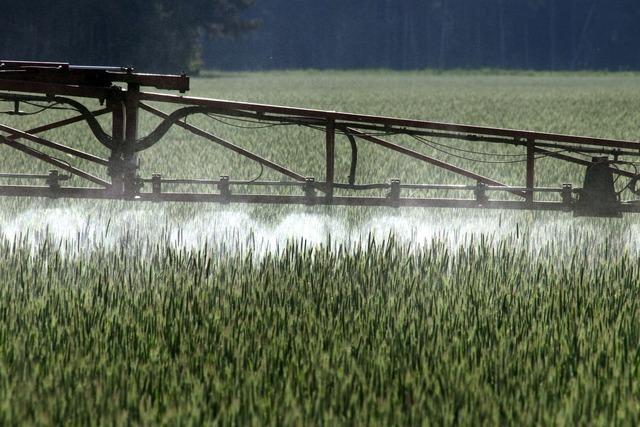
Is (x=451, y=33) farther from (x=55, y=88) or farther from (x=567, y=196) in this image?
(x=55, y=88)

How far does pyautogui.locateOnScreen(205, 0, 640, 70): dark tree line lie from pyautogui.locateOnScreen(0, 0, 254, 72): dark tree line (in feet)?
292

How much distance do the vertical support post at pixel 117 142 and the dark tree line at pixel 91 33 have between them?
2213 inches

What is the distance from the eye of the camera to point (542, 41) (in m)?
177

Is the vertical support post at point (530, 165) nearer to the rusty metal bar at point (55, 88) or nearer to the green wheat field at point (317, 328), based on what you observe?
the green wheat field at point (317, 328)

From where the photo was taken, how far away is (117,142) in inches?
360

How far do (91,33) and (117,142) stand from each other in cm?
5948

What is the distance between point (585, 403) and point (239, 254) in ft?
11.6

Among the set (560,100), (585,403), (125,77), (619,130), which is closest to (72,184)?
(125,77)

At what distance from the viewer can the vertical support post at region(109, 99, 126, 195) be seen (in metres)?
9.11

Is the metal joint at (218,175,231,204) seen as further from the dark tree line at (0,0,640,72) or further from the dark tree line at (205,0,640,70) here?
the dark tree line at (205,0,640,70)

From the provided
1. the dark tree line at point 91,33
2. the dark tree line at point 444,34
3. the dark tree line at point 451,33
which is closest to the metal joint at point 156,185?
the dark tree line at point 91,33

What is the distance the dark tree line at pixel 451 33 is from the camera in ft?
A: 545

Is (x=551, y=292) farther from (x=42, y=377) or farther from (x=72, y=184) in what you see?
(x=72, y=184)

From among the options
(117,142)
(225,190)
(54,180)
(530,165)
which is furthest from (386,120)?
(54,180)
